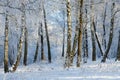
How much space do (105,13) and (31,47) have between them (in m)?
31.9

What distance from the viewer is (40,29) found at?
48.2 metres

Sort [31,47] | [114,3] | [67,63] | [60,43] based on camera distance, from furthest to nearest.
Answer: [60,43] < [31,47] < [114,3] < [67,63]

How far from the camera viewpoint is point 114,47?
214 ft

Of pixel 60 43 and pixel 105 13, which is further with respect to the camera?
pixel 60 43

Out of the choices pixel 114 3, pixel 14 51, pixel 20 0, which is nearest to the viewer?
pixel 20 0

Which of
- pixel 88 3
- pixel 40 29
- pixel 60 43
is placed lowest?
pixel 60 43

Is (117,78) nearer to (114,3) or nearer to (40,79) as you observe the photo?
(40,79)

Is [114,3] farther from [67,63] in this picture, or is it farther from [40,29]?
[40,29]

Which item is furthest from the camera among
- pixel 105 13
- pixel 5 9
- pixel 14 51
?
pixel 14 51

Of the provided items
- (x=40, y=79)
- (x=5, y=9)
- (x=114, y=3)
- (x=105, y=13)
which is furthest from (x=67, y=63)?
(x=105, y=13)

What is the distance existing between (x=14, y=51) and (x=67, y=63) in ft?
138

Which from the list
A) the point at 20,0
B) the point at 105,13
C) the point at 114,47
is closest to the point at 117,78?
the point at 20,0

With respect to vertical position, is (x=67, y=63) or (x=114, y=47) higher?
(x=67, y=63)

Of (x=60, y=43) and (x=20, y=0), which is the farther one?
(x=60, y=43)
